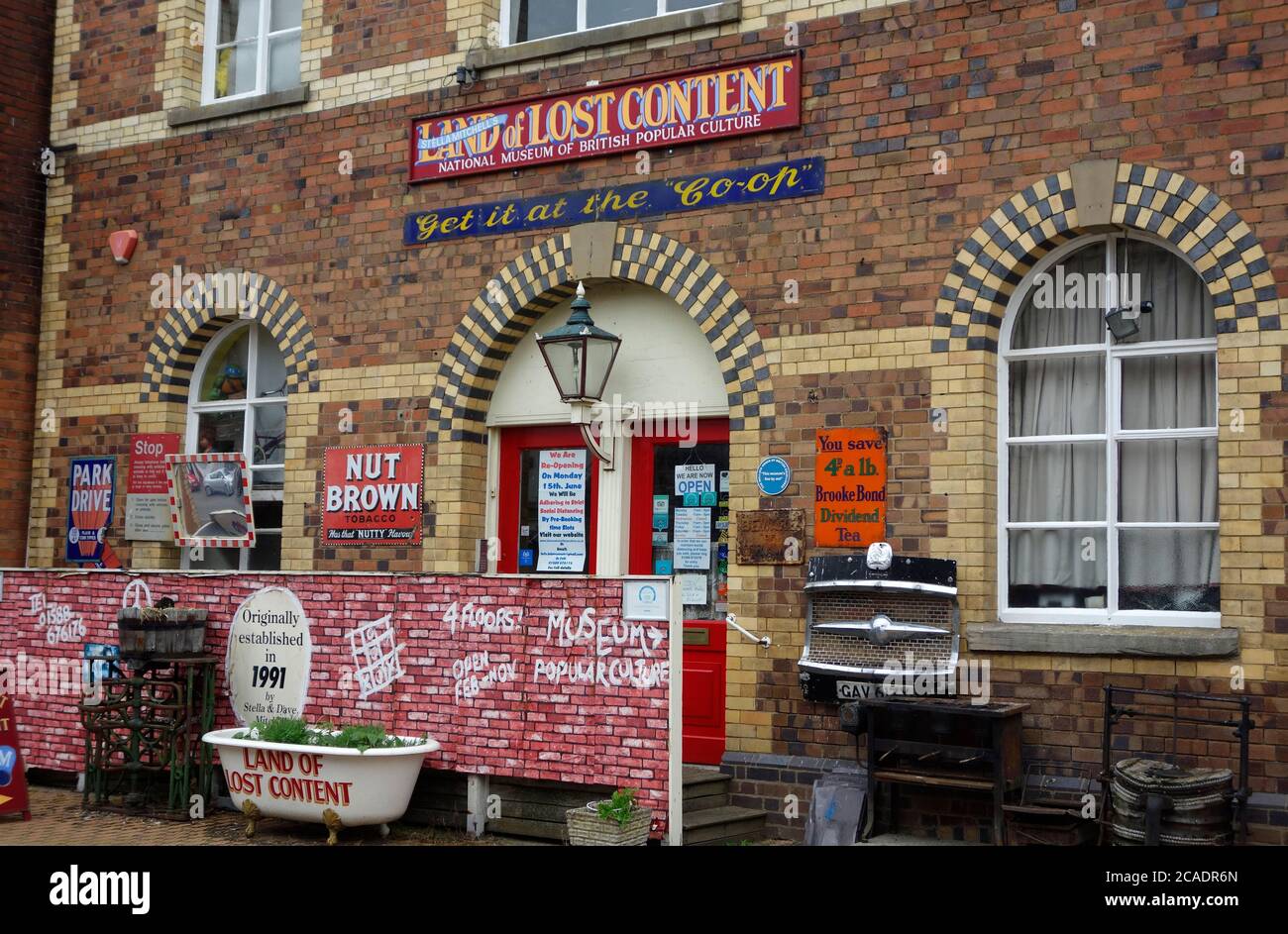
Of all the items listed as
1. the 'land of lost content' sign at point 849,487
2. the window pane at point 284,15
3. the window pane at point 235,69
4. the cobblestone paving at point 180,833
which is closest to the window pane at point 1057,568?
the 'land of lost content' sign at point 849,487

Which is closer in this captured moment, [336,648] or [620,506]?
[336,648]

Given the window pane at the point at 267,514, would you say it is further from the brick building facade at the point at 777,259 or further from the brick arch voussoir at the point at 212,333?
the brick arch voussoir at the point at 212,333

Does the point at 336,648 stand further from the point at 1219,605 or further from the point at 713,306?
the point at 1219,605

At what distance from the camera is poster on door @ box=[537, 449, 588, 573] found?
1087 cm

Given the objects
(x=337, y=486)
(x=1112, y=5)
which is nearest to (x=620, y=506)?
(x=337, y=486)

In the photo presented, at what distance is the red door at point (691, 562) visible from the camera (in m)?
10.1

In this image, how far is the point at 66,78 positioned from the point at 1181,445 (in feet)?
34.3

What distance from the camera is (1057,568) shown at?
29.6ft

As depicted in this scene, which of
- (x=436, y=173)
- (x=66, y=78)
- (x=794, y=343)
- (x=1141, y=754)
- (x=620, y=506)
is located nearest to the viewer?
(x=1141, y=754)

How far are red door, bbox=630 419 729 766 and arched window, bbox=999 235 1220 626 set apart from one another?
205 centimetres

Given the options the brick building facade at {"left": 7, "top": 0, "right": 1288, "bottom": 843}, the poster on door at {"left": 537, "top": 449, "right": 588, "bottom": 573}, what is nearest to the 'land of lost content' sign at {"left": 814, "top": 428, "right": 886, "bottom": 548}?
the brick building facade at {"left": 7, "top": 0, "right": 1288, "bottom": 843}

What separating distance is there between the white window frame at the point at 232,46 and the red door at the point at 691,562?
4.94 metres

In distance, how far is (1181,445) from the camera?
8.74 metres

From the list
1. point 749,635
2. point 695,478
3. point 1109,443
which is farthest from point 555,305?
point 1109,443
